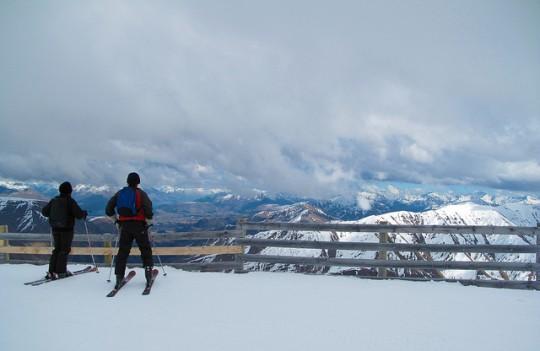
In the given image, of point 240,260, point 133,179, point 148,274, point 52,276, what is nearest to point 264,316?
point 148,274

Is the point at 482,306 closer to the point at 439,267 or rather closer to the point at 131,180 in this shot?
the point at 439,267

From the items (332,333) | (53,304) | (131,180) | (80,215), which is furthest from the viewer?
(80,215)

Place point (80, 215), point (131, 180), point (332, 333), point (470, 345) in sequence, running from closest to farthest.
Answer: point (470, 345), point (332, 333), point (131, 180), point (80, 215)

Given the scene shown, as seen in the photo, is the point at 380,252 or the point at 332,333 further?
the point at 380,252

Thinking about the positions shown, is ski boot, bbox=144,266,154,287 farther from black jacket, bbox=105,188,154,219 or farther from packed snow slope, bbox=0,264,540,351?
black jacket, bbox=105,188,154,219

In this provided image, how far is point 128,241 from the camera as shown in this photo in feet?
22.8

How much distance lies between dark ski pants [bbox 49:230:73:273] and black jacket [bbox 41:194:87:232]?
15 centimetres

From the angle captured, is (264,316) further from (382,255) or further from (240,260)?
(382,255)

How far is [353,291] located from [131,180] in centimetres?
559

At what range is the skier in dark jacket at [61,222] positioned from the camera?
25.3ft

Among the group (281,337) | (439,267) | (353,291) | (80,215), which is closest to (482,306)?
(439,267)

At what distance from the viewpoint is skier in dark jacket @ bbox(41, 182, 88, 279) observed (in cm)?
772

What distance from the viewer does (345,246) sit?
351 inches

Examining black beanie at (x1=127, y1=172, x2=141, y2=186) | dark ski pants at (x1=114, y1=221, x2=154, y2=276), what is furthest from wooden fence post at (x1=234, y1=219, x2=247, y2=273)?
black beanie at (x1=127, y1=172, x2=141, y2=186)
